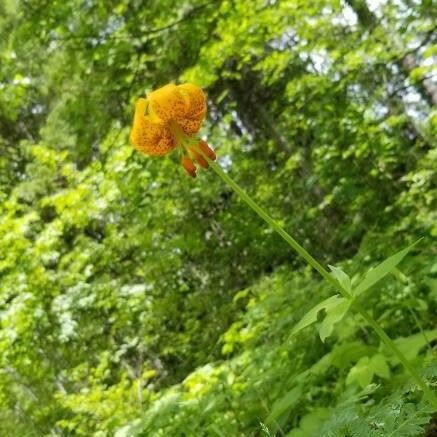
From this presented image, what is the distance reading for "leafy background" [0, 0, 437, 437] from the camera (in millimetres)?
2541

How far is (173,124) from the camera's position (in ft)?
3.77

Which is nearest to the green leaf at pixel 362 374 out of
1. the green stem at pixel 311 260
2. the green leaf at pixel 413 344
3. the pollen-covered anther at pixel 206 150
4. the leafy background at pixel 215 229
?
the leafy background at pixel 215 229

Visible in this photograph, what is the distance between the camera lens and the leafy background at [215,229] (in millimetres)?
2541

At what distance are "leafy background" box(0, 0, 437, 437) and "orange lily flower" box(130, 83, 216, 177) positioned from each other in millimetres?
652

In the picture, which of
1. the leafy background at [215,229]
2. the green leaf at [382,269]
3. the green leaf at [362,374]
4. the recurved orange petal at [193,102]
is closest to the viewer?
the green leaf at [382,269]

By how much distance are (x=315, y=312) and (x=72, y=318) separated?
5.15 meters

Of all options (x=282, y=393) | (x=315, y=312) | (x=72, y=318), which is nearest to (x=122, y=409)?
(x=72, y=318)

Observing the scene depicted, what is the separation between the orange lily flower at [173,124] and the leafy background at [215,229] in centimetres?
65

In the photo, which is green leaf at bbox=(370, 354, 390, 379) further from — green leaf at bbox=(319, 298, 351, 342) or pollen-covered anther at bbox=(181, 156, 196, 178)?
pollen-covered anther at bbox=(181, 156, 196, 178)

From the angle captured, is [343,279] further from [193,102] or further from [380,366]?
[380,366]

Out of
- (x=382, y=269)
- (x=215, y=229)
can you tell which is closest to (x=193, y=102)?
(x=382, y=269)

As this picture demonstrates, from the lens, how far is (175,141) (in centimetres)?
116

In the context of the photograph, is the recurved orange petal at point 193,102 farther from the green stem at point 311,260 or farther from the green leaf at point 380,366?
the green leaf at point 380,366

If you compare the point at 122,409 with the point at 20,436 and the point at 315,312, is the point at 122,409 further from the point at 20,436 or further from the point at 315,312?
the point at 315,312
